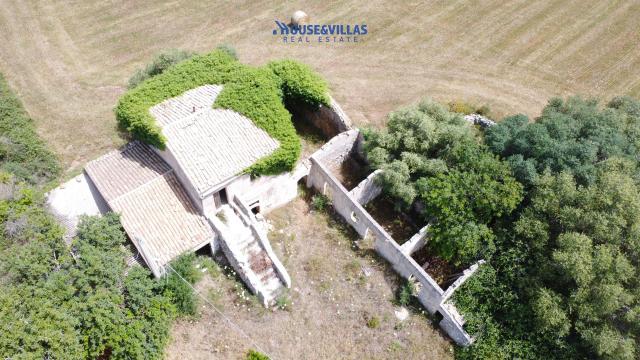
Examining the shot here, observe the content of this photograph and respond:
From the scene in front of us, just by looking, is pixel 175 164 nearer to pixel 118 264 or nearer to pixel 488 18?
pixel 118 264

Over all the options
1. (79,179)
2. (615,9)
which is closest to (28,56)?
(79,179)

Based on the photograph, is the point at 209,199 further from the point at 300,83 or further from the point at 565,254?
the point at 565,254

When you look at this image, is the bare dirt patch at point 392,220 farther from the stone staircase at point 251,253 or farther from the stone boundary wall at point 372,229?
the stone staircase at point 251,253

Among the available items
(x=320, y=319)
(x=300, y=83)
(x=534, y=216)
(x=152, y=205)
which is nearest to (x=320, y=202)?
(x=320, y=319)

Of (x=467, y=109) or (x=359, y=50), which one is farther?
(x=359, y=50)

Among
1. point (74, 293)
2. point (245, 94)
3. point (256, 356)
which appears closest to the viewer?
point (74, 293)

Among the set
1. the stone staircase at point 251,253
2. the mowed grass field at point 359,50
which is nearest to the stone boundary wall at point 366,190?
the stone staircase at point 251,253
